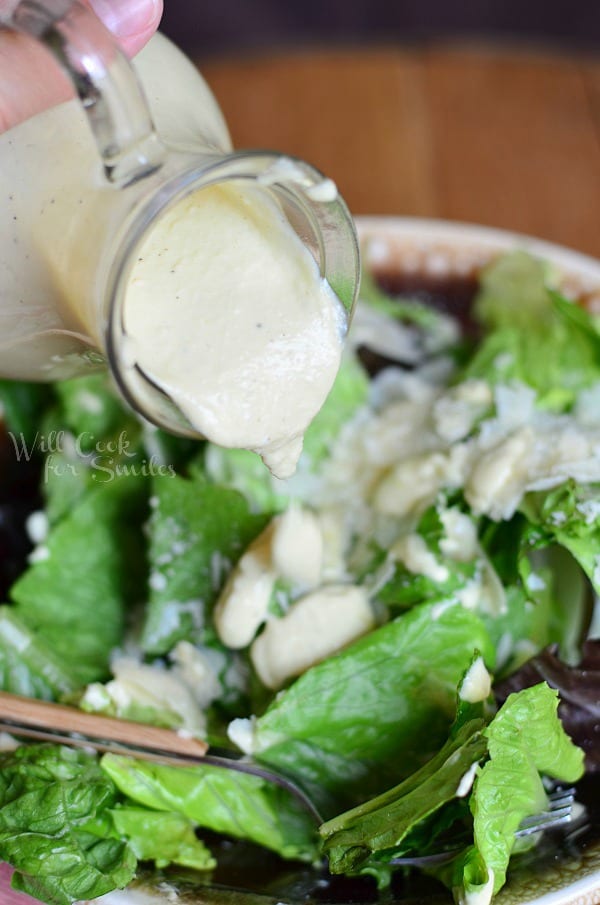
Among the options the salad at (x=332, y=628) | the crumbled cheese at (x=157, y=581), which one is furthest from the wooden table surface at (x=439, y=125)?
the crumbled cheese at (x=157, y=581)

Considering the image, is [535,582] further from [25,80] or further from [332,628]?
[25,80]

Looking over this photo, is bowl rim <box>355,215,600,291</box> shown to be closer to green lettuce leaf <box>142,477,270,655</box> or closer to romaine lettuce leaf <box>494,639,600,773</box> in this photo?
green lettuce leaf <box>142,477,270,655</box>

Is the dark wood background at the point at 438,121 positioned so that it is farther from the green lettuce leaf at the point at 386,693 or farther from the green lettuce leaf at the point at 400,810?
the green lettuce leaf at the point at 400,810

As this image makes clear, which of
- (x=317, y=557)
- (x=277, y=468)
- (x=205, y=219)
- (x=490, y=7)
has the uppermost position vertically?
(x=205, y=219)

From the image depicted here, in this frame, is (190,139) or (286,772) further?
(286,772)

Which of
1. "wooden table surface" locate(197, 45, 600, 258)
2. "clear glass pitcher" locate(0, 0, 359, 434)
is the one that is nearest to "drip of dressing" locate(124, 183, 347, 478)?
"clear glass pitcher" locate(0, 0, 359, 434)

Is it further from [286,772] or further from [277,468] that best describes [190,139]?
[286,772]

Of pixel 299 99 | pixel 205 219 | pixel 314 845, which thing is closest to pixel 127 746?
pixel 314 845
